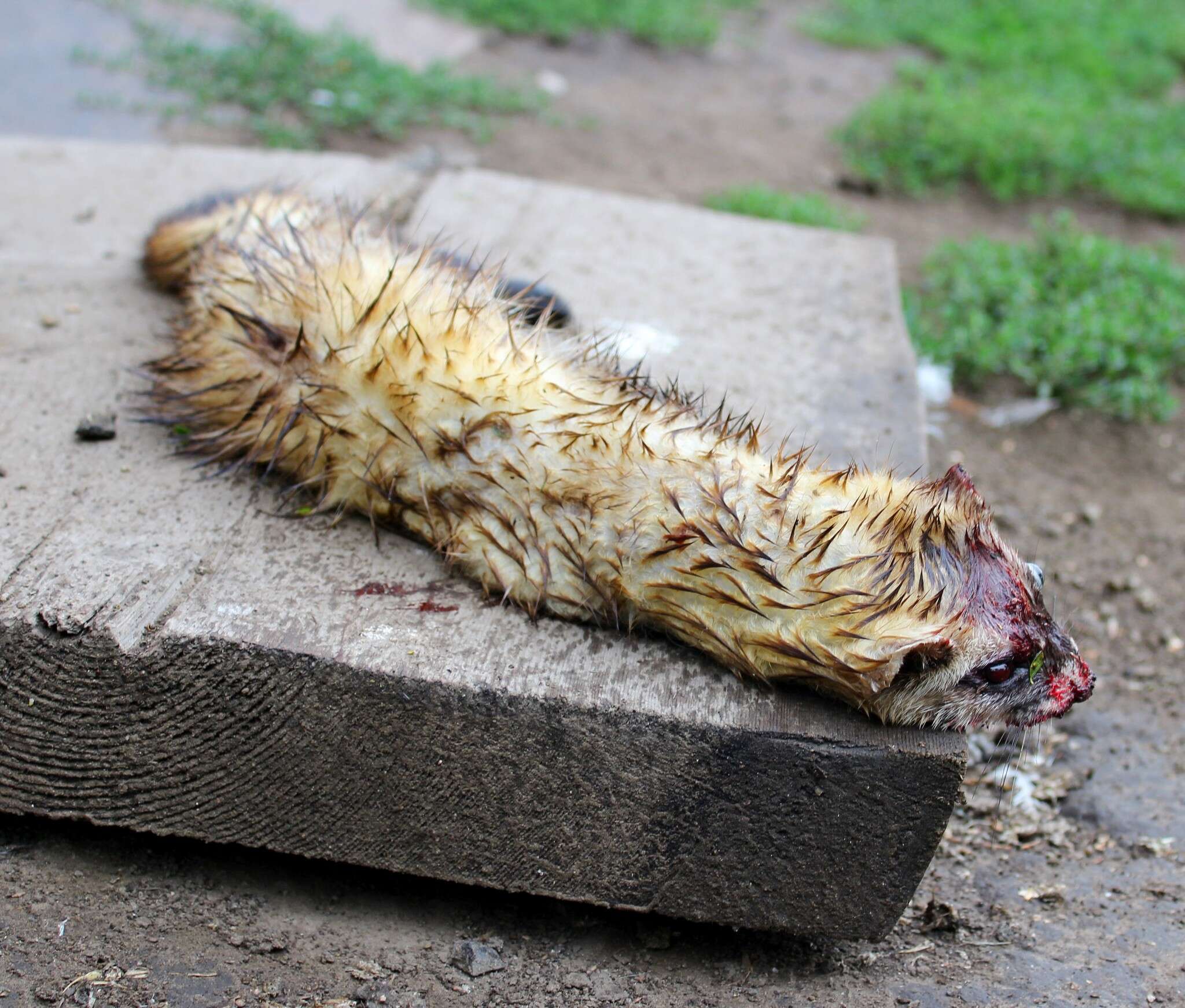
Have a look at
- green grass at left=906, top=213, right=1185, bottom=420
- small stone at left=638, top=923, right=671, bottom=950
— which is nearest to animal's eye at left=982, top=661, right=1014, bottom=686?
small stone at left=638, top=923, right=671, bottom=950

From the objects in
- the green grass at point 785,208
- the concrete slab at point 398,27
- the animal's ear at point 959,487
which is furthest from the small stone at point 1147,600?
the concrete slab at point 398,27

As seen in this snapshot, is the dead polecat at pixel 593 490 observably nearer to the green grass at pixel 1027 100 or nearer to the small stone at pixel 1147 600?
the small stone at pixel 1147 600

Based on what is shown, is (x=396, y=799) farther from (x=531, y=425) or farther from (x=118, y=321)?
(x=118, y=321)

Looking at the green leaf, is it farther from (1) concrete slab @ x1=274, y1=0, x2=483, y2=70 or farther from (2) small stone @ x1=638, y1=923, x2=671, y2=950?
(1) concrete slab @ x1=274, y1=0, x2=483, y2=70

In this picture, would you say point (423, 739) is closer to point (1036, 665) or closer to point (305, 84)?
point (1036, 665)

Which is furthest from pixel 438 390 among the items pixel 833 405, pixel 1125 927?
pixel 1125 927

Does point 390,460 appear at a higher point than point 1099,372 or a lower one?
higher

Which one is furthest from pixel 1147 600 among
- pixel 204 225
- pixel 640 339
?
pixel 204 225
